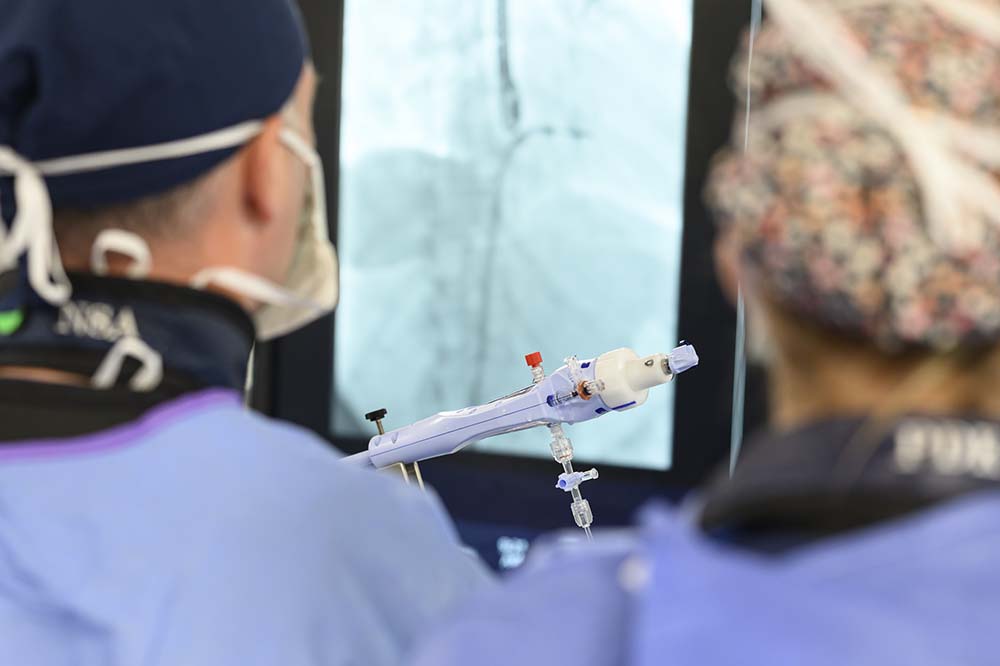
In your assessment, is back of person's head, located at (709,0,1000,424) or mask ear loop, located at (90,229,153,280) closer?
back of person's head, located at (709,0,1000,424)

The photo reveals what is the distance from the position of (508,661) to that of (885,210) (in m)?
0.34

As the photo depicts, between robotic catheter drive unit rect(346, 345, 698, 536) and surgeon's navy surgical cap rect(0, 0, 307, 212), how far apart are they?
846 millimetres

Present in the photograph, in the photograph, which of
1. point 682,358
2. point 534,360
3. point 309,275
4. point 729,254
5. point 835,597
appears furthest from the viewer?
point 534,360

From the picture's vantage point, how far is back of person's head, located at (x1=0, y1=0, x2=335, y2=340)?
1.16 meters

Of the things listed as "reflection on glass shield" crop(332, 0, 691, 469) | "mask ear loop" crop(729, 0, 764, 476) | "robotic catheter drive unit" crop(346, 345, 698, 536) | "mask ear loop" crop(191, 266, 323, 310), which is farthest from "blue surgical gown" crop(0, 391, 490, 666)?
"reflection on glass shield" crop(332, 0, 691, 469)

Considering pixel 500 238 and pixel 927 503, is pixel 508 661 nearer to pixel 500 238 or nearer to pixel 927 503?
pixel 927 503

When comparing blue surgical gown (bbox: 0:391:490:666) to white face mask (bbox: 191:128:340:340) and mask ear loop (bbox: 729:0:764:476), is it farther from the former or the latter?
mask ear loop (bbox: 729:0:764:476)

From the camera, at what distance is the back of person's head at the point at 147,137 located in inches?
45.7

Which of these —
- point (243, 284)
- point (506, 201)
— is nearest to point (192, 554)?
point (243, 284)

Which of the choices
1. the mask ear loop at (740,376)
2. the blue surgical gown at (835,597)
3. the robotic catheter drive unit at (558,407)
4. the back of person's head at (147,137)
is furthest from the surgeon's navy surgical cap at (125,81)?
the mask ear loop at (740,376)

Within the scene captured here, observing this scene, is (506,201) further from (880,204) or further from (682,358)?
(880,204)

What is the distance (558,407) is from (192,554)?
95 cm

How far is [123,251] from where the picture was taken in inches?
47.2

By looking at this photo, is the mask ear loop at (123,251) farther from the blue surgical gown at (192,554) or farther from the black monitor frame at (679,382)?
the black monitor frame at (679,382)
